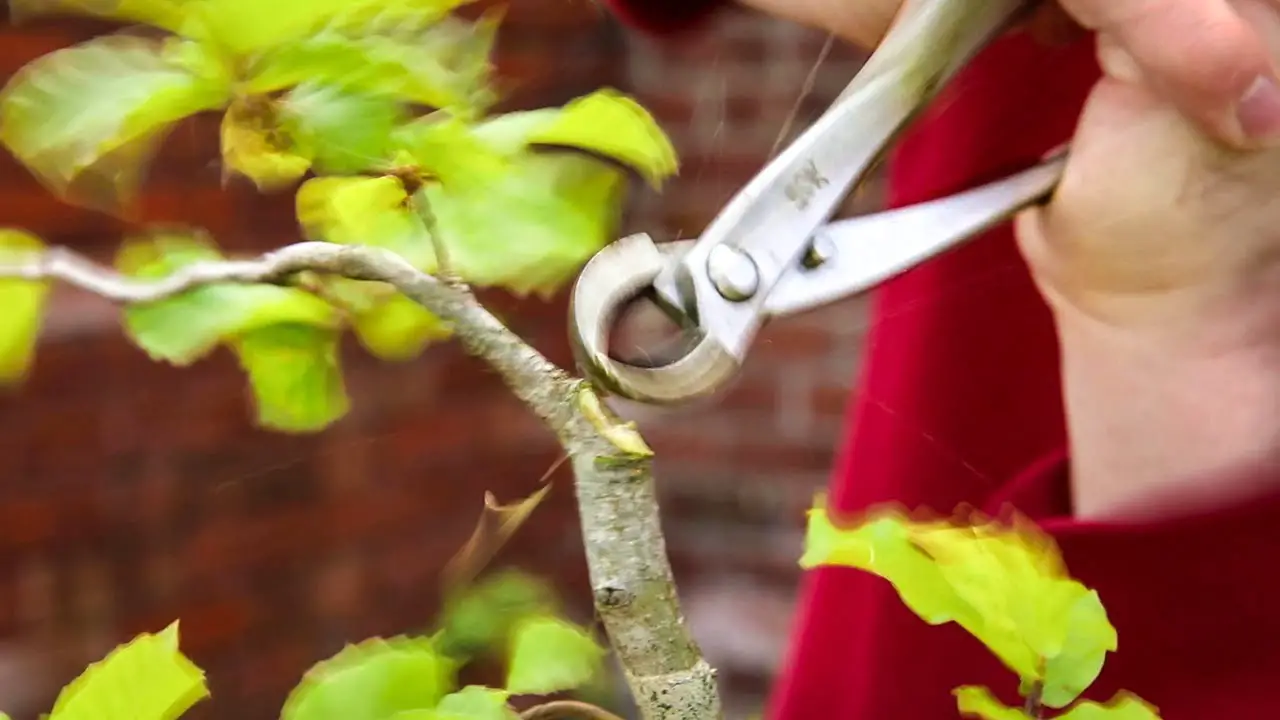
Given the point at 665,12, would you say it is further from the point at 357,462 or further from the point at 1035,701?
the point at 357,462

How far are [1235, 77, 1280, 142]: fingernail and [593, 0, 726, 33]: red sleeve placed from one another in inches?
9.6

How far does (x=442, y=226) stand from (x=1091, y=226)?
143 mm

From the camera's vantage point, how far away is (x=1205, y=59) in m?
0.21

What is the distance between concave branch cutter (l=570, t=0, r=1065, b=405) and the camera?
21 cm

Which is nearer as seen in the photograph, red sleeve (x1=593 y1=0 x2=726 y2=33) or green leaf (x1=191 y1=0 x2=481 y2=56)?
green leaf (x1=191 y1=0 x2=481 y2=56)

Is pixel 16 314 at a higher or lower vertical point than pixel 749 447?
higher

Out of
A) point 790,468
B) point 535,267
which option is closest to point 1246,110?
point 535,267

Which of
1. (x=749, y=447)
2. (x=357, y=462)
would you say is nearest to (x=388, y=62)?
(x=357, y=462)

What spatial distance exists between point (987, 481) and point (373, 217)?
294 millimetres

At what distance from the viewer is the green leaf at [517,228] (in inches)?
7.7

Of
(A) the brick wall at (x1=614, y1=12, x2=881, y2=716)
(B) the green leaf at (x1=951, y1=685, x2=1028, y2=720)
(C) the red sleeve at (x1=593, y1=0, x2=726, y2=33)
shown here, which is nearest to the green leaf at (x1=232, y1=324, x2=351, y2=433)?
(B) the green leaf at (x1=951, y1=685, x2=1028, y2=720)

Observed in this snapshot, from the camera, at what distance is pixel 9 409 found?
670mm

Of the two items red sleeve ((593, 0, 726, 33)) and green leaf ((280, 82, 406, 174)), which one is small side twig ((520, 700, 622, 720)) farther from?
red sleeve ((593, 0, 726, 33))

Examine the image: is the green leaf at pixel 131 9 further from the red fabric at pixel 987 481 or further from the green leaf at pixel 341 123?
the red fabric at pixel 987 481
